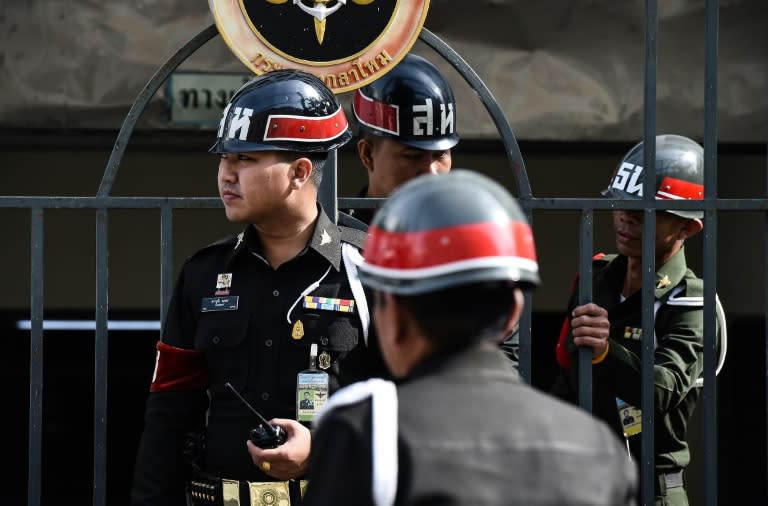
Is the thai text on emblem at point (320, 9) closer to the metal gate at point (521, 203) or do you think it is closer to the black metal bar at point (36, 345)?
the metal gate at point (521, 203)

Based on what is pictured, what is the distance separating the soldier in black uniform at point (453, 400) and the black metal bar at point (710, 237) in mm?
1703

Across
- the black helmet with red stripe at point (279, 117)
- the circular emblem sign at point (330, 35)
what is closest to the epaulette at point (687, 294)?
the circular emblem sign at point (330, 35)

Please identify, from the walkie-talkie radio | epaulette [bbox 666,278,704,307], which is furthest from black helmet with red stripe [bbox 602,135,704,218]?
the walkie-talkie radio

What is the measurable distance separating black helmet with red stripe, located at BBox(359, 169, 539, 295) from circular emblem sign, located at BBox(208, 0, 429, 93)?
1.52 m

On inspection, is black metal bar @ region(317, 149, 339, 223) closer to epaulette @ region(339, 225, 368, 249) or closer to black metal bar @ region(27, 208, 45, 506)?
epaulette @ region(339, 225, 368, 249)

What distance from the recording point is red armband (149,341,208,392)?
11.0 ft

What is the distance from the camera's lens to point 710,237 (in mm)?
3721

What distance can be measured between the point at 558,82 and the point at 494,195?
4.09 metres

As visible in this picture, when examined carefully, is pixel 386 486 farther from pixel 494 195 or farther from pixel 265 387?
pixel 265 387

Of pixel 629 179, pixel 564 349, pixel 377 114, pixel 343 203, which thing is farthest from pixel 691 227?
pixel 343 203

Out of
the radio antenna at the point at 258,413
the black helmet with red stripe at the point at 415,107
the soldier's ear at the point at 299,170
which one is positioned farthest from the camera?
the black helmet with red stripe at the point at 415,107

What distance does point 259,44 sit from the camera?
139 inches

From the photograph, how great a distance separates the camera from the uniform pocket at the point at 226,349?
3268 mm

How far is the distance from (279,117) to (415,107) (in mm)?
984
